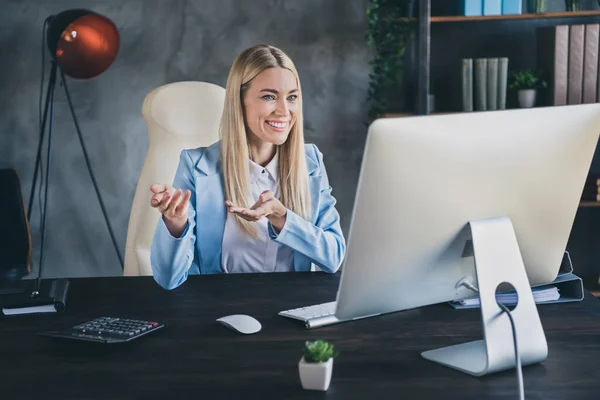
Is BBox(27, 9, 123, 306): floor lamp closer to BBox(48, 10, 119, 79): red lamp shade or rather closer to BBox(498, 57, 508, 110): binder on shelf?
BBox(48, 10, 119, 79): red lamp shade

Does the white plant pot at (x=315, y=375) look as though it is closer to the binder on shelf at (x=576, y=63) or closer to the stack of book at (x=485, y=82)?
the stack of book at (x=485, y=82)

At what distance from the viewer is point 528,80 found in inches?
127

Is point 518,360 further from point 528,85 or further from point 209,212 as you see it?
point 528,85

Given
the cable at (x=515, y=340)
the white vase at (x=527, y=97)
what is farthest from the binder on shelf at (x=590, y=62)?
the cable at (x=515, y=340)

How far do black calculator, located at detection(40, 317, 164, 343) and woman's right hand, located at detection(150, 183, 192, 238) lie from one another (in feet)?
0.98

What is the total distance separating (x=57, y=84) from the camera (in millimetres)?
3553

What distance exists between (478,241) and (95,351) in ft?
2.33

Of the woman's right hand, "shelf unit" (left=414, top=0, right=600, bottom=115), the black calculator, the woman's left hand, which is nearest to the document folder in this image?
the black calculator

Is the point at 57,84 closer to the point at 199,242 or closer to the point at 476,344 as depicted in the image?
the point at 199,242

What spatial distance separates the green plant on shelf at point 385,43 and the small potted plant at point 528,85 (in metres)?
0.52

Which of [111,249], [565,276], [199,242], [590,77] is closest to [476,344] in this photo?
→ [565,276]

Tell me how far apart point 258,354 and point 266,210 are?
0.54 meters

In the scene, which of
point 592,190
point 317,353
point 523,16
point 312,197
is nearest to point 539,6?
point 523,16

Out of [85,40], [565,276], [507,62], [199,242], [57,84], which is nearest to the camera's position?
[565,276]
